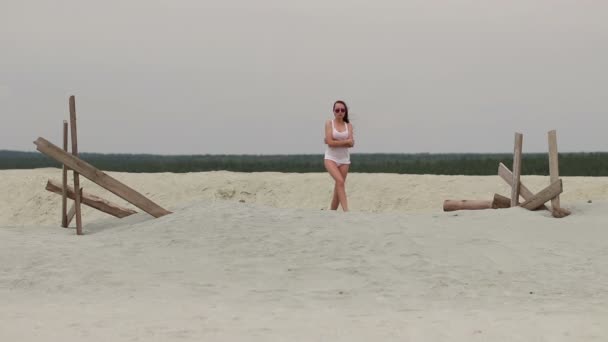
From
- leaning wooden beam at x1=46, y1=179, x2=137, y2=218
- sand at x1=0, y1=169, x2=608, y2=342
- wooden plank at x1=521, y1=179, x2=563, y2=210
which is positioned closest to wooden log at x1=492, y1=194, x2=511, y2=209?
wooden plank at x1=521, y1=179, x2=563, y2=210

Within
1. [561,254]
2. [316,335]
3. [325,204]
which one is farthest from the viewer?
[325,204]

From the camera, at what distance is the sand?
7090 millimetres

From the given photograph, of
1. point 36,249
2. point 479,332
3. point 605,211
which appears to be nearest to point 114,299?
point 36,249

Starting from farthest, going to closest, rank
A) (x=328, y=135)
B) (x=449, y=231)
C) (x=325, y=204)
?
(x=325, y=204)
(x=328, y=135)
(x=449, y=231)

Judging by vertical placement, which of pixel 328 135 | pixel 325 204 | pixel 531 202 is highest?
pixel 328 135

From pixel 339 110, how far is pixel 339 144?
20.7 inches

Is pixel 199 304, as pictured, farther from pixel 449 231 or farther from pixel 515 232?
pixel 515 232

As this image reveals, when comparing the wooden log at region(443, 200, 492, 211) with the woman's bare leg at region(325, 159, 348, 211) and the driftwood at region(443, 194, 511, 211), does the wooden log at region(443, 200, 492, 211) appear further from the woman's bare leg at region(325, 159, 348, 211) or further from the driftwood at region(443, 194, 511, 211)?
the woman's bare leg at region(325, 159, 348, 211)

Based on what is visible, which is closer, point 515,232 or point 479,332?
point 479,332

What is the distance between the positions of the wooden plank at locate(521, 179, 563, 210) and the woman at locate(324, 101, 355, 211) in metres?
2.79

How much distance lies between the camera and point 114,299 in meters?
8.65

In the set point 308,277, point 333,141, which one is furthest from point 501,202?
point 308,277

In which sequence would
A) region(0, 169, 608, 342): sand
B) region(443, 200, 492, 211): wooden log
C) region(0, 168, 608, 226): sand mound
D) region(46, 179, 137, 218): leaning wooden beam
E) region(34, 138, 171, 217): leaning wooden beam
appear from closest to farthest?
region(0, 169, 608, 342): sand < region(34, 138, 171, 217): leaning wooden beam < region(46, 179, 137, 218): leaning wooden beam < region(443, 200, 492, 211): wooden log < region(0, 168, 608, 226): sand mound

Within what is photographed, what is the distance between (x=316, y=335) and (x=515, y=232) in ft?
17.8
